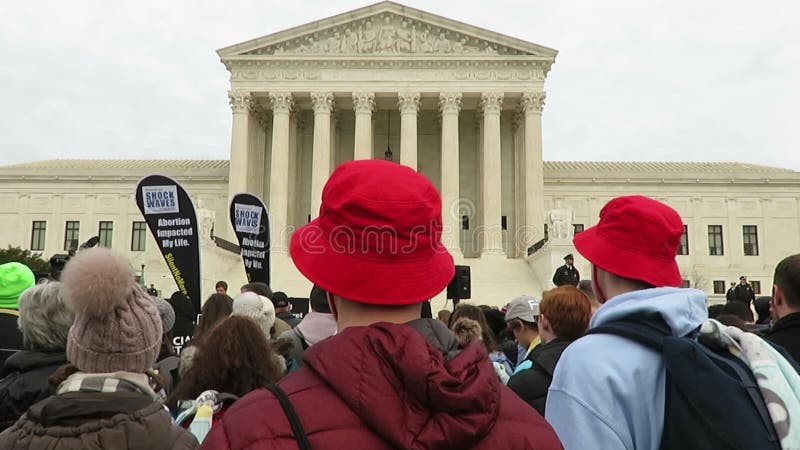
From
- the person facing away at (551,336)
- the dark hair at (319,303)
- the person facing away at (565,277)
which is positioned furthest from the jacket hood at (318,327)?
the person facing away at (565,277)

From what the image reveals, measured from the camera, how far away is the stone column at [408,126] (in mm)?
44312

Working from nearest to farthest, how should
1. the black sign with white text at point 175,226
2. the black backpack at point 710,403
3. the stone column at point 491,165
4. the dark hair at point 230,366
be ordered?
the black backpack at point 710,403 < the dark hair at point 230,366 < the black sign with white text at point 175,226 < the stone column at point 491,165

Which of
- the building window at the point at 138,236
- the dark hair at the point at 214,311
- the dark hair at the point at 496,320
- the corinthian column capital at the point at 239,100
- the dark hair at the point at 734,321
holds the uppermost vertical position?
the corinthian column capital at the point at 239,100

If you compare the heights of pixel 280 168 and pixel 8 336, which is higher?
pixel 280 168

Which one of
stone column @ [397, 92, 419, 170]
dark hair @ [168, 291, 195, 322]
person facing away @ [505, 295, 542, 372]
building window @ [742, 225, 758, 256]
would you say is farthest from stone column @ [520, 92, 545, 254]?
person facing away @ [505, 295, 542, 372]

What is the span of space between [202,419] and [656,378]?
2.19 m

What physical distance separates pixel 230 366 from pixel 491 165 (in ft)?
136

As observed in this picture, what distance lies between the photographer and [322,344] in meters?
1.95

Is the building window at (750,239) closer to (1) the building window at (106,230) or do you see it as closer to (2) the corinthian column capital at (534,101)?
(2) the corinthian column capital at (534,101)

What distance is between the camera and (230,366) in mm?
4016

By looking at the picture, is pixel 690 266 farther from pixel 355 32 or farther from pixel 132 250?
pixel 132 250

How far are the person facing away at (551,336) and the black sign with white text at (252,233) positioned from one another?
35.3 ft

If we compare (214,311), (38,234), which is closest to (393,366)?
(214,311)

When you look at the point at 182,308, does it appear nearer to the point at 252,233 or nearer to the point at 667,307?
the point at 252,233
